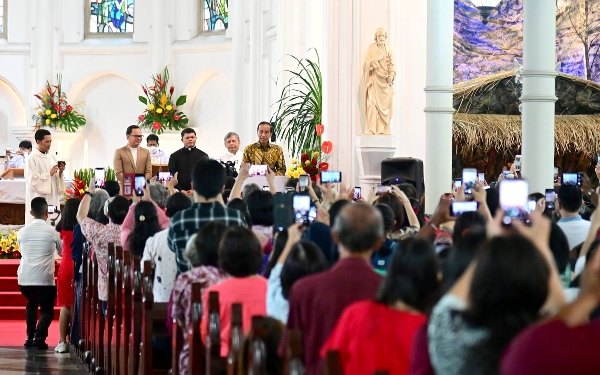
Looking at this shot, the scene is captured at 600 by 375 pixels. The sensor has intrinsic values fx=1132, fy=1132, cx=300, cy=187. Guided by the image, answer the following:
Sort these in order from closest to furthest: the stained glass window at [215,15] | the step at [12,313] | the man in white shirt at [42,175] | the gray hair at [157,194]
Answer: the gray hair at [157,194] → the step at [12,313] → the man in white shirt at [42,175] → the stained glass window at [215,15]

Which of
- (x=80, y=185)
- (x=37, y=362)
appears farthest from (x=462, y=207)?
(x=80, y=185)

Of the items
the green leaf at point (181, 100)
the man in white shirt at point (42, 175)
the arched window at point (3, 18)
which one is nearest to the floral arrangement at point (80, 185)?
the man in white shirt at point (42, 175)

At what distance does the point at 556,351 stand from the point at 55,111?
19.8 meters

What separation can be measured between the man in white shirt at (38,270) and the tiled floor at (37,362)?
0.80 feet

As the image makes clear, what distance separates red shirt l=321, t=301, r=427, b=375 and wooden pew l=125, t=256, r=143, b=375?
3195 mm

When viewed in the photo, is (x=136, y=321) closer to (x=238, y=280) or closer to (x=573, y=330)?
(x=238, y=280)

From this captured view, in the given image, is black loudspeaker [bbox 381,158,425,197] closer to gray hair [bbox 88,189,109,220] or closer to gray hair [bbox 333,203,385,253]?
gray hair [bbox 88,189,109,220]

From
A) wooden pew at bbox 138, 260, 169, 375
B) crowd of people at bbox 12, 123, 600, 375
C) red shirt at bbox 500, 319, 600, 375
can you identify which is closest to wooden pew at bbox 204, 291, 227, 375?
crowd of people at bbox 12, 123, 600, 375

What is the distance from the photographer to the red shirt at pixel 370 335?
335 centimetres

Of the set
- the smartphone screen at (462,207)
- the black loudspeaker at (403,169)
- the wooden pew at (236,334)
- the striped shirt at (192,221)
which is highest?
the black loudspeaker at (403,169)

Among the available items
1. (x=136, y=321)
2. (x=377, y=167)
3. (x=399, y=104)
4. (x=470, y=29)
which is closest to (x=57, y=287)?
(x=136, y=321)

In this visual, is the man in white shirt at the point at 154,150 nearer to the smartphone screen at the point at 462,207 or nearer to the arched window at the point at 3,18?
the arched window at the point at 3,18

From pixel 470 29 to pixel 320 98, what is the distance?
4.42m

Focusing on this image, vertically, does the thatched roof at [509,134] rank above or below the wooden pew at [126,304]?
above
